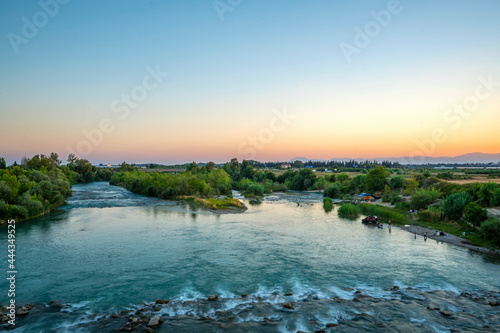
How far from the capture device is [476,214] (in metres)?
30.6

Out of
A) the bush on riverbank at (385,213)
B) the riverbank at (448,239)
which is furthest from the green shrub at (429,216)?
the riverbank at (448,239)

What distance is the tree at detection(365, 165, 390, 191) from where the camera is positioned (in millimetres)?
73938

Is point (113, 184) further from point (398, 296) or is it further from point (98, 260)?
point (398, 296)

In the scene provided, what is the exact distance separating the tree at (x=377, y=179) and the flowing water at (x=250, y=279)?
40854 millimetres

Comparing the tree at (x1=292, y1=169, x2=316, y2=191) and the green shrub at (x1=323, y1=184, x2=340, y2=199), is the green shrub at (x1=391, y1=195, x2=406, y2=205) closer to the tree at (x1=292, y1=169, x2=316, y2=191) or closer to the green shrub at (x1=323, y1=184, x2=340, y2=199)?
the green shrub at (x1=323, y1=184, x2=340, y2=199)

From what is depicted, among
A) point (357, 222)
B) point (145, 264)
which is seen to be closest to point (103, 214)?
point (145, 264)

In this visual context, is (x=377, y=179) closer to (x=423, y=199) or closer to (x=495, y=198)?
(x=423, y=199)

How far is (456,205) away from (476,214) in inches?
193

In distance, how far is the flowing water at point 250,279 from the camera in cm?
1488

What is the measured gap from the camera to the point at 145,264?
22984 millimetres

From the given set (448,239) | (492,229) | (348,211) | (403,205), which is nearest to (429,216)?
(403,205)

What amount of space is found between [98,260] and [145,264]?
4.40 meters

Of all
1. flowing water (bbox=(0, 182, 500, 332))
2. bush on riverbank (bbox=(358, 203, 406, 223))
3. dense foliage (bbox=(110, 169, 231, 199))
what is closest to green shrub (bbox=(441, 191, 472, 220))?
bush on riverbank (bbox=(358, 203, 406, 223))

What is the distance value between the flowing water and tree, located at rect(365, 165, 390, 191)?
134ft
